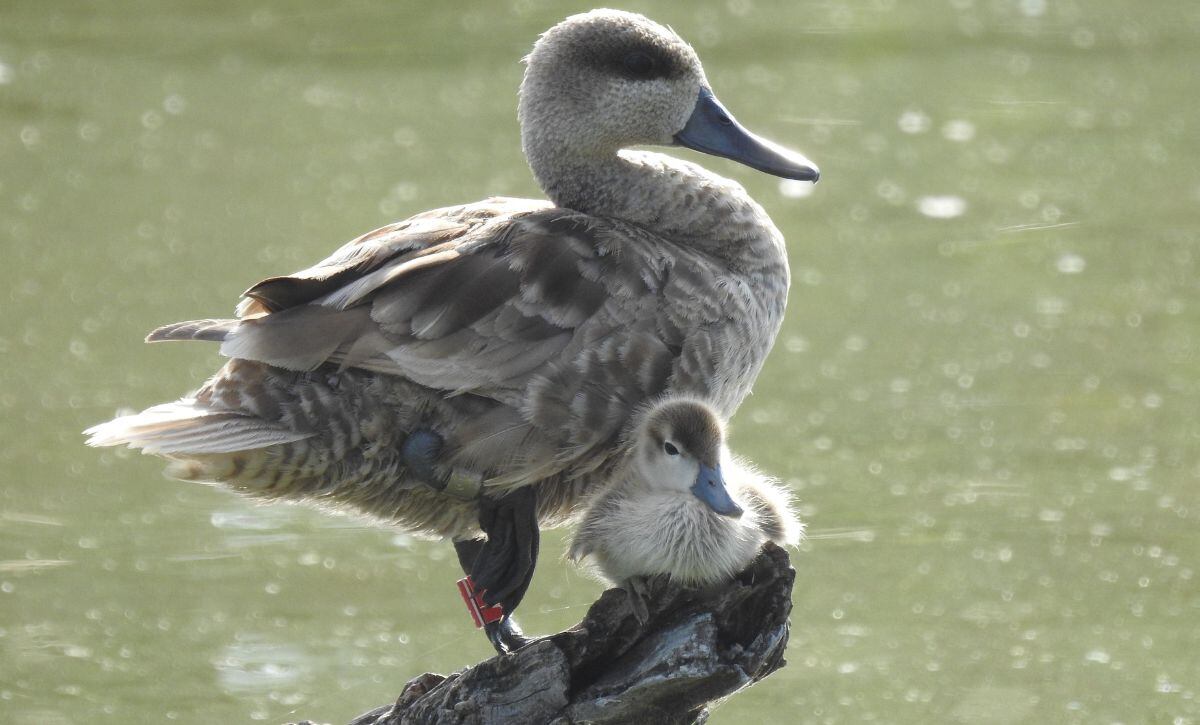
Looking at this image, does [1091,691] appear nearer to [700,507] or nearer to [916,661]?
[916,661]

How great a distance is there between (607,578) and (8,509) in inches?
113

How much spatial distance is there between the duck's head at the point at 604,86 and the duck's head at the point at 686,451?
0.94 meters

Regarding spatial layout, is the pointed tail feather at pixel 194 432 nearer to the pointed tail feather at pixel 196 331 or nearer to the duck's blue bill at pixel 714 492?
the pointed tail feather at pixel 196 331

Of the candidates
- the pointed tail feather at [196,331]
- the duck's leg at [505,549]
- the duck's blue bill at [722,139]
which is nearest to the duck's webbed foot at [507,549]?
the duck's leg at [505,549]

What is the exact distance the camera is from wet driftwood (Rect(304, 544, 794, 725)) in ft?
11.3

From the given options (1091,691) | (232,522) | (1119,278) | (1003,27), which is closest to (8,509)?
(232,522)

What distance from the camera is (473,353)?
378 cm

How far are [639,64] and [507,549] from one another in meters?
1.25

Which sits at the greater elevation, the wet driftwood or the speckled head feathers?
the speckled head feathers

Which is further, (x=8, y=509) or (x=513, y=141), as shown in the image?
(x=513, y=141)

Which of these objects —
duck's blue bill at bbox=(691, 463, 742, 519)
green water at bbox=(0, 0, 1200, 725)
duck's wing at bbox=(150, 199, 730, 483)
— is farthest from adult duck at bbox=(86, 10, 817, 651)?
green water at bbox=(0, 0, 1200, 725)

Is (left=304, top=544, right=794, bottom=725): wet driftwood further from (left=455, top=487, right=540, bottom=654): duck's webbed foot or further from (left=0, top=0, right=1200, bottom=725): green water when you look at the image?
(left=0, top=0, right=1200, bottom=725): green water

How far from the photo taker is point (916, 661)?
5.06 m

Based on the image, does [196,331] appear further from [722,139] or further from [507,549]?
[722,139]
